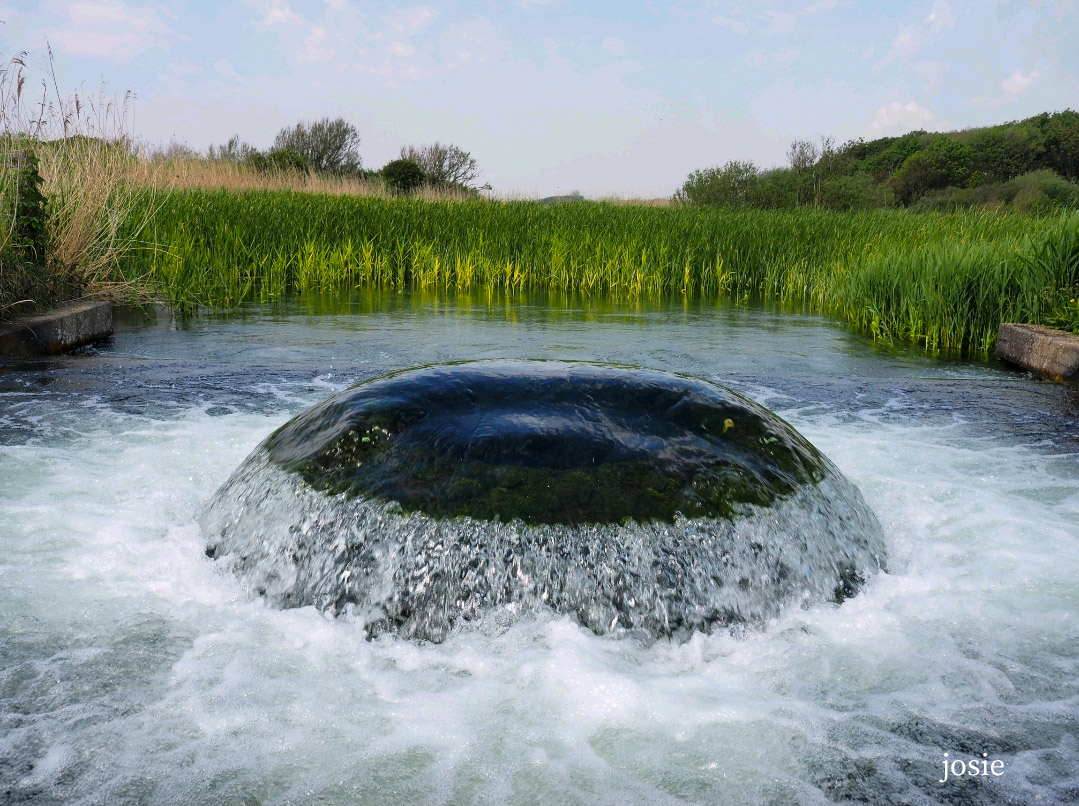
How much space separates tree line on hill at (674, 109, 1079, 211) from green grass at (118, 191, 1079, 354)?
1716cm

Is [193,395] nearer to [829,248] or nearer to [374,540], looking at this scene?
[374,540]

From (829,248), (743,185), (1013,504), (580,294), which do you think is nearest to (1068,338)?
(1013,504)

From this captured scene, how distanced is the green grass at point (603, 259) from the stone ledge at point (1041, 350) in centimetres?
53

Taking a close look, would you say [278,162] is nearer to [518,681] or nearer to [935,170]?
[518,681]

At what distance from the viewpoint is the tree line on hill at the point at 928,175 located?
1398 inches

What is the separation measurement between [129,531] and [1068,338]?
6836mm

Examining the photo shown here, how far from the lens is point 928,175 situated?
48.0 m

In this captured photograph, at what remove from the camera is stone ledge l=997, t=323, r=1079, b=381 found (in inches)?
264

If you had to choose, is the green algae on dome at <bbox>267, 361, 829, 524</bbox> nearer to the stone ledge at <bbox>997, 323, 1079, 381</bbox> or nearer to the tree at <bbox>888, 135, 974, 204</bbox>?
the stone ledge at <bbox>997, 323, 1079, 381</bbox>

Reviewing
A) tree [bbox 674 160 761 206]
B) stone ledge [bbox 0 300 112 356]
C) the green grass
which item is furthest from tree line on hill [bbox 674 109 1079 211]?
stone ledge [bbox 0 300 112 356]

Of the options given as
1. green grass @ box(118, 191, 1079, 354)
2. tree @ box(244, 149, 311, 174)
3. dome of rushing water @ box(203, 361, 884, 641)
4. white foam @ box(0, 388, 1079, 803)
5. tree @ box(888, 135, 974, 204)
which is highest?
tree @ box(888, 135, 974, 204)

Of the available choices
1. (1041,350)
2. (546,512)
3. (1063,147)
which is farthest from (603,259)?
(1063,147)

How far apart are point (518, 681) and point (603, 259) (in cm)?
1214

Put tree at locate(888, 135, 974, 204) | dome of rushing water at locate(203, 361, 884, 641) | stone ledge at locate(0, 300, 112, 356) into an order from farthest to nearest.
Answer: tree at locate(888, 135, 974, 204), stone ledge at locate(0, 300, 112, 356), dome of rushing water at locate(203, 361, 884, 641)
